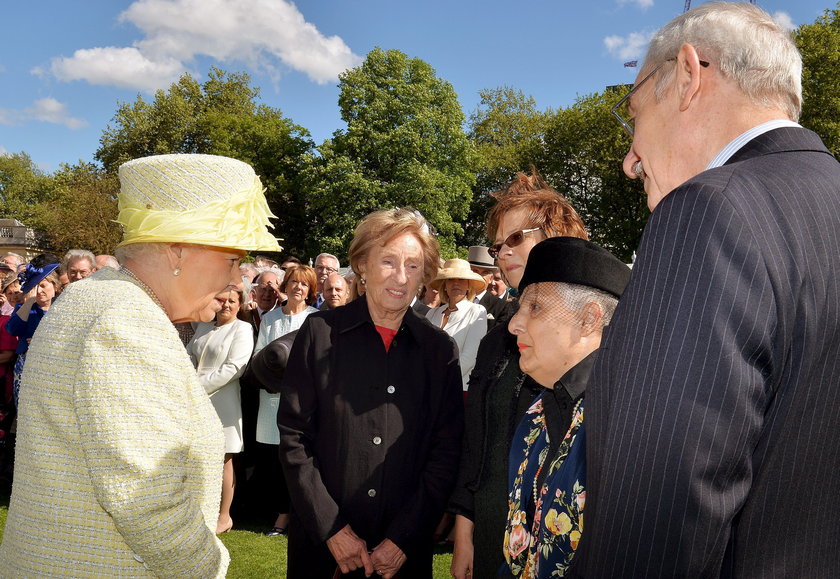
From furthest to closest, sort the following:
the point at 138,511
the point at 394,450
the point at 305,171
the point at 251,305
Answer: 1. the point at 305,171
2. the point at 251,305
3. the point at 394,450
4. the point at 138,511

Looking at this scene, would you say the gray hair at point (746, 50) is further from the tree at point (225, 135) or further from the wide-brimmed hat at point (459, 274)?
the tree at point (225, 135)

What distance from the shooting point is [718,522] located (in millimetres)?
969

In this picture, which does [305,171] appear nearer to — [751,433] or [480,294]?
[480,294]

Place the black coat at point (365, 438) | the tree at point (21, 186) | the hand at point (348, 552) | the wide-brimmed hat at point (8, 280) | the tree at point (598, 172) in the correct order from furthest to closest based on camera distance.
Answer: the tree at point (21, 186) → the tree at point (598, 172) → the wide-brimmed hat at point (8, 280) → the black coat at point (365, 438) → the hand at point (348, 552)

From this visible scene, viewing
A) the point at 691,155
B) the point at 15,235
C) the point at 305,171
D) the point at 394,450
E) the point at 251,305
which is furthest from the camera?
the point at 15,235

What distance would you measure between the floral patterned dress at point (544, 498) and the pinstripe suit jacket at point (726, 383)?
57 cm

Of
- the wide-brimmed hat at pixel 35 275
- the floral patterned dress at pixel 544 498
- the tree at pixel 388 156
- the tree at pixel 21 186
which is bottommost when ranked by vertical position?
the floral patterned dress at pixel 544 498

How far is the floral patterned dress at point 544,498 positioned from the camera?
5.76ft

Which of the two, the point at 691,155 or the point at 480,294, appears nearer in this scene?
the point at 691,155

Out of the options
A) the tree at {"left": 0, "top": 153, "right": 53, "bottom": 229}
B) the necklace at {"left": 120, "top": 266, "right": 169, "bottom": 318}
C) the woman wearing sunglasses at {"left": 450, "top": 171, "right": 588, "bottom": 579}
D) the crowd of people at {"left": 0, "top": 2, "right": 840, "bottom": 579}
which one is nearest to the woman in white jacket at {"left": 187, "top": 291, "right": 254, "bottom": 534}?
the crowd of people at {"left": 0, "top": 2, "right": 840, "bottom": 579}

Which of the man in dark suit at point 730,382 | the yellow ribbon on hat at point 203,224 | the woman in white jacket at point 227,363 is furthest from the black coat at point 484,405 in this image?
the woman in white jacket at point 227,363

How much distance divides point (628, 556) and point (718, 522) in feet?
0.48

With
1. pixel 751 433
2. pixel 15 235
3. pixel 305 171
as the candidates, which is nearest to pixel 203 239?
pixel 751 433

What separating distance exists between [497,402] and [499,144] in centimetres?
4144
